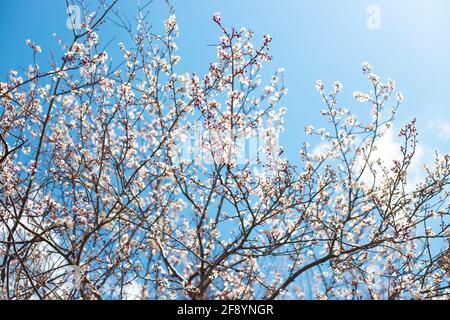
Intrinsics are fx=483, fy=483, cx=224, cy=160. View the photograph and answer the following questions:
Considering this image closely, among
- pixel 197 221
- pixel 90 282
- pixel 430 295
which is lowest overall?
pixel 430 295

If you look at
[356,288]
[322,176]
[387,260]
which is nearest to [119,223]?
[322,176]

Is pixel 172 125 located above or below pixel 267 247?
above

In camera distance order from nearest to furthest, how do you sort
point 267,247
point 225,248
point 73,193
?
point 267,247 → point 225,248 → point 73,193

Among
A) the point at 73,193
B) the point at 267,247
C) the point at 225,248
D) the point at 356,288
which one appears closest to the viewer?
the point at 267,247

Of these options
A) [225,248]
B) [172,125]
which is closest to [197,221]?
[225,248]

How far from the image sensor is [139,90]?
609 centimetres

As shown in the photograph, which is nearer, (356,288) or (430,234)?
(430,234)

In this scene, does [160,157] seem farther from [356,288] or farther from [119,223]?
[356,288]

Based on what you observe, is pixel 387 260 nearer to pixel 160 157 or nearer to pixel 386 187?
pixel 386 187

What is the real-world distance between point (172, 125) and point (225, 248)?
1602mm

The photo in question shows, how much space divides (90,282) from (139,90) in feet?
7.87

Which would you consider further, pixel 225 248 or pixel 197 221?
pixel 197 221

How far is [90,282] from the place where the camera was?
520 cm

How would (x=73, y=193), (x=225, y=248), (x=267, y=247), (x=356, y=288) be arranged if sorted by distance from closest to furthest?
(x=267, y=247) → (x=225, y=248) → (x=356, y=288) → (x=73, y=193)
